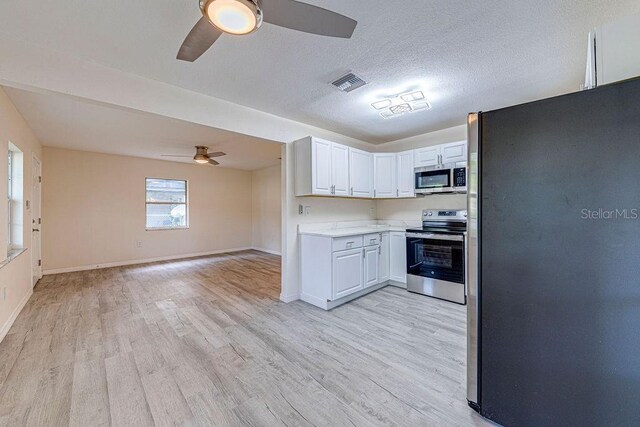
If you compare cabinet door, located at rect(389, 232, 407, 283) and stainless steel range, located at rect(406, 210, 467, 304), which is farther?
cabinet door, located at rect(389, 232, 407, 283)

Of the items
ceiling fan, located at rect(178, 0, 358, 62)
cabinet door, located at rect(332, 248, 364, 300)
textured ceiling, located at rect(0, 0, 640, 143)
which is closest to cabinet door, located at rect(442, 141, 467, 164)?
textured ceiling, located at rect(0, 0, 640, 143)

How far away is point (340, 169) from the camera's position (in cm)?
376

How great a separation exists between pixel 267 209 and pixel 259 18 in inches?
255

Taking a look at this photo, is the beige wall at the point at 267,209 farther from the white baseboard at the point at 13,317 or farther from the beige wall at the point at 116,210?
the white baseboard at the point at 13,317

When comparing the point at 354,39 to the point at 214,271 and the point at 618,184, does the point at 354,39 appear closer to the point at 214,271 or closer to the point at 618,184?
the point at 618,184

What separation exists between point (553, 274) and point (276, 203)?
6457mm

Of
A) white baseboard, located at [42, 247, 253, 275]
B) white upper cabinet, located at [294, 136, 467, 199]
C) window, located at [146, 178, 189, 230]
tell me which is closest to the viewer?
white upper cabinet, located at [294, 136, 467, 199]

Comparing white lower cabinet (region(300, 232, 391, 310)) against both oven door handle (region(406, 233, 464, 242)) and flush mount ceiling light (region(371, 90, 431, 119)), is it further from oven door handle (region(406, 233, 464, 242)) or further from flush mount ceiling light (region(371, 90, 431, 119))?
flush mount ceiling light (region(371, 90, 431, 119))

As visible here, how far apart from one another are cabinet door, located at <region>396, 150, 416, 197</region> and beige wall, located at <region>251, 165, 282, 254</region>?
3.62 metres

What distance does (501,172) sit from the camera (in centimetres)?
141

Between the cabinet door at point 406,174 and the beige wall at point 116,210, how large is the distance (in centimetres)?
517

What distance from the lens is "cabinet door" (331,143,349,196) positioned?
366cm

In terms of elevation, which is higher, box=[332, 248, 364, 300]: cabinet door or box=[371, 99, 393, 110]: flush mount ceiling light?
box=[371, 99, 393, 110]: flush mount ceiling light

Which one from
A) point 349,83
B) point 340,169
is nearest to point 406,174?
point 340,169
